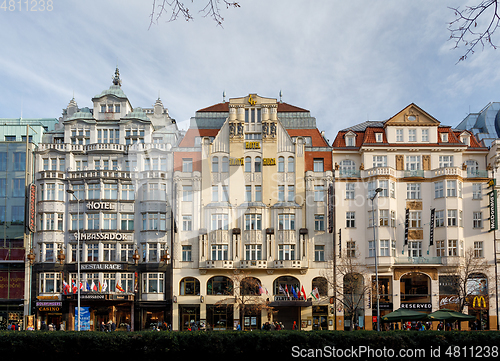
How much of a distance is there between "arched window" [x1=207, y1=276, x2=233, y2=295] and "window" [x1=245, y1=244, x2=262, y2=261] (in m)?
3.08

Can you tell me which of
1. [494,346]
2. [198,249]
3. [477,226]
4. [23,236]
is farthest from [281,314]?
[494,346]

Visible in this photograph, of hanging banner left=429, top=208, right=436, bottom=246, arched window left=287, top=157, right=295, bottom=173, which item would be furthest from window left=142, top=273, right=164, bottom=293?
hanging banner left=429, top=208, right=436, bottom=246

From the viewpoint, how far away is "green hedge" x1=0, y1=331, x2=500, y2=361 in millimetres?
23144

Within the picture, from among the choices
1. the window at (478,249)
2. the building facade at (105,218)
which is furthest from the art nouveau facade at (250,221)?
the window at (478,249)

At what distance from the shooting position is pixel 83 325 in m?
51.9

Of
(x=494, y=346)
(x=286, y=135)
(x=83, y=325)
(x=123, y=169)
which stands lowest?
(x=83, y=325)

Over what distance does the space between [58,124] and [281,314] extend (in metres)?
32.6

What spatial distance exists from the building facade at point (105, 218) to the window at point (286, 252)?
37.9 ft

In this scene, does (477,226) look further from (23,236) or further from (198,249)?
(23,236)

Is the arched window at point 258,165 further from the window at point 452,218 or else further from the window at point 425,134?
the window at point 452,218

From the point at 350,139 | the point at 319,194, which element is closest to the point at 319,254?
the point at 319,194

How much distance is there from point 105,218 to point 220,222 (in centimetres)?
1208

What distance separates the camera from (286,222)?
54625 mm

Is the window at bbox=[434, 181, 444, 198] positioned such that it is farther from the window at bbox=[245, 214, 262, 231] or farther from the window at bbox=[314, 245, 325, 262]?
the window at bbox=[245, 214, 262, 231]
